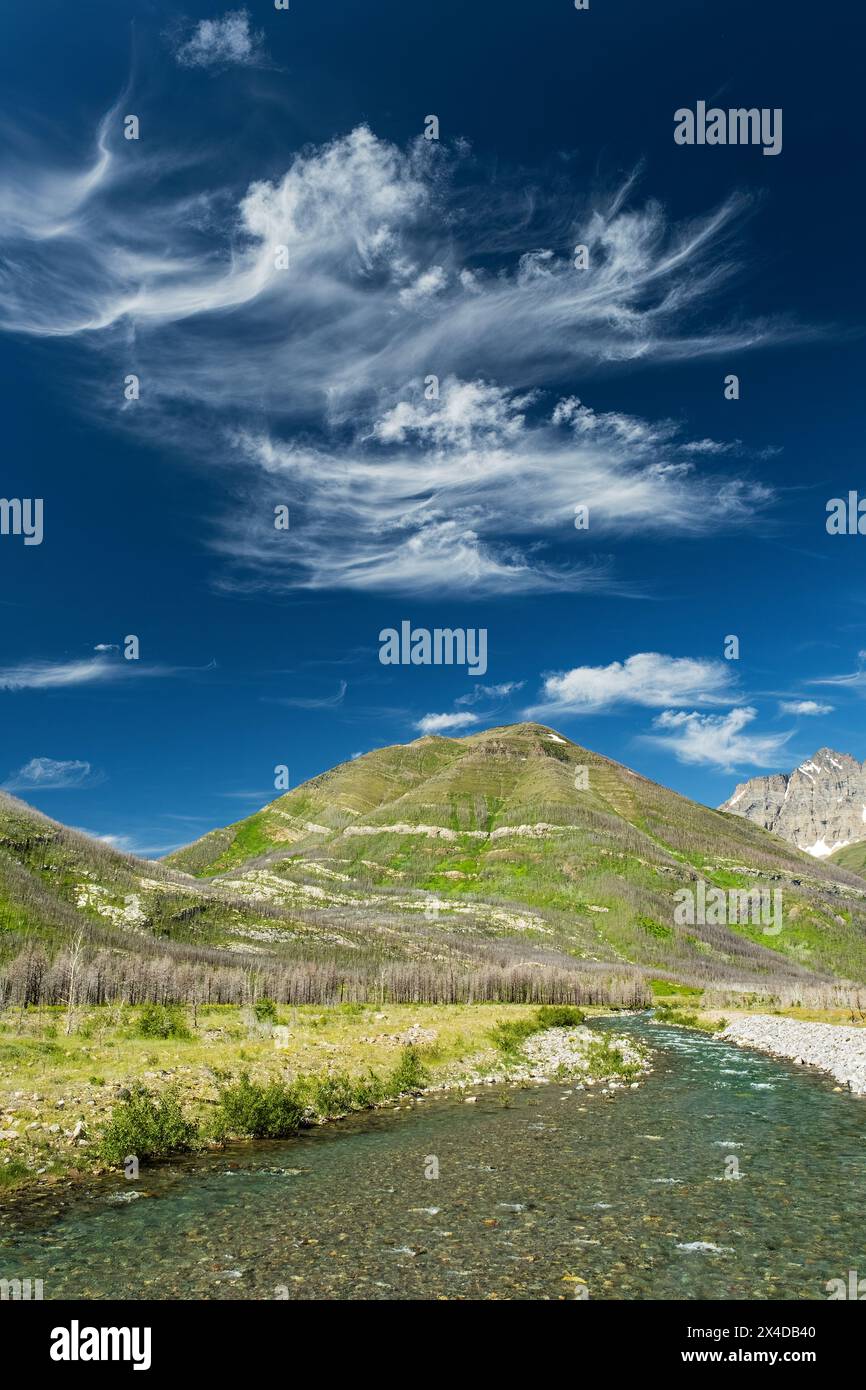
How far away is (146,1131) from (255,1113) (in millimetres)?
6032

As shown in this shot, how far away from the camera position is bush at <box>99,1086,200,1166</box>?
30.2 m

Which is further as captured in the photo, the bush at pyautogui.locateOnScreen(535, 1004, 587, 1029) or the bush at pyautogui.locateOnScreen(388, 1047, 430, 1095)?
the bush at pyautogui.locateOnScreen(535, 1004, 587, 1029)

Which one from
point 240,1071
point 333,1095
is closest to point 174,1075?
point 240,1071

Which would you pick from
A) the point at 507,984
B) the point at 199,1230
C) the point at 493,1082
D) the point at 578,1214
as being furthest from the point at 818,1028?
the point at 199,1230

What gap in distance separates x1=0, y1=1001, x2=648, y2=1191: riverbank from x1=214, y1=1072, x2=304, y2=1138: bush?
0.96 meters

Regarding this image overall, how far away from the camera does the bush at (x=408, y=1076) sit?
47.5 m

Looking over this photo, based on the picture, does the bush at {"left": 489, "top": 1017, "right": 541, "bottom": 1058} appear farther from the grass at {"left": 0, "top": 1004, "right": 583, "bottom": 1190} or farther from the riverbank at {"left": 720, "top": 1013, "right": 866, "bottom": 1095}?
the riverbank at {"left": 720, "top": 1013, "right": 866, "bottom": 1095}

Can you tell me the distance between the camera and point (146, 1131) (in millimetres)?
31578

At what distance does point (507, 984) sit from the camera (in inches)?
6334

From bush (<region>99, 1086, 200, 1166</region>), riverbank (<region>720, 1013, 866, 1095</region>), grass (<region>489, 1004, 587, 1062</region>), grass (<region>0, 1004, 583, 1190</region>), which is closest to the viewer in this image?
bush (<region>99, 1086, 200, 1166</region>)

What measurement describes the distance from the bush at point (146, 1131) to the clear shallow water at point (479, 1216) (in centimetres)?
188

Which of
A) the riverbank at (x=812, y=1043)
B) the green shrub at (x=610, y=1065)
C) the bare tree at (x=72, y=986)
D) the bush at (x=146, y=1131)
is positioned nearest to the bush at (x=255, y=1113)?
the bush at (x=146, y=1131)

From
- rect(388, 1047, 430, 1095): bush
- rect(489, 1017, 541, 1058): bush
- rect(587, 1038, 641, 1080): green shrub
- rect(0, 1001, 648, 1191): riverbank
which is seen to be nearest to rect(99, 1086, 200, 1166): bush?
rect(0, 1001, 648, 1191): riverbank
